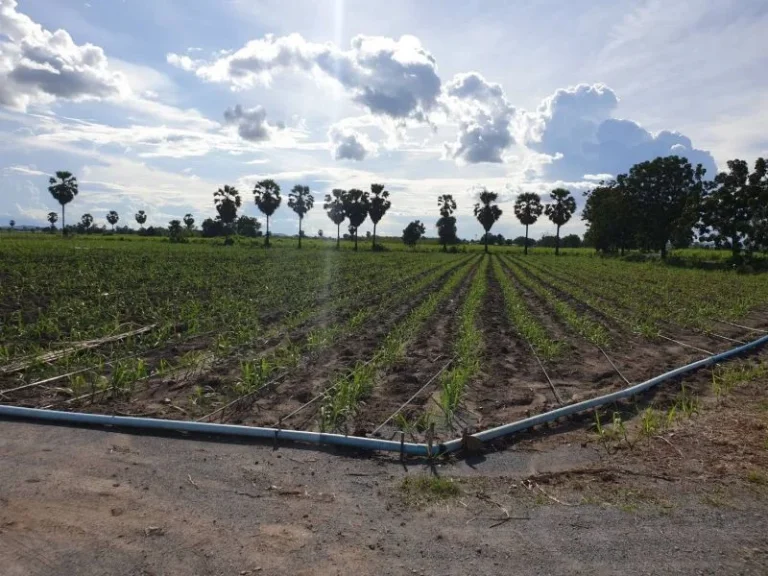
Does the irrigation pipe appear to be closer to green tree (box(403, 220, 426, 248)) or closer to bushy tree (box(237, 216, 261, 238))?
green tree (box(403, 220, 426, 248))

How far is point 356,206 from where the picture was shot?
8831 cm

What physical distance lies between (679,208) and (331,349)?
168ft

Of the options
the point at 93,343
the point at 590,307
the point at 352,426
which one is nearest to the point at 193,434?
the point at 352,426

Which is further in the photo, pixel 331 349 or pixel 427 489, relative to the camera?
pixel 331 349

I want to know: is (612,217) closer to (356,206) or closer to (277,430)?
(356,206)

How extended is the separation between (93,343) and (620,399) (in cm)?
849

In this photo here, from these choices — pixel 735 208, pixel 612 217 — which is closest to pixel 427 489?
pixel 735 208

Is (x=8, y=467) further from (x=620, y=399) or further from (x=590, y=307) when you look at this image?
(x=590, y=307)

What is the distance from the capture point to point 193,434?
5664mm

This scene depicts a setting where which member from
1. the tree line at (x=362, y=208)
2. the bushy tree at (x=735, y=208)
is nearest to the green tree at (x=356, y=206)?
the tree line at (x=362, y=208)

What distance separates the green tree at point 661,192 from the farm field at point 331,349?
35994 mm

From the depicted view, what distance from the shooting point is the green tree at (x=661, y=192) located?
2036 inches

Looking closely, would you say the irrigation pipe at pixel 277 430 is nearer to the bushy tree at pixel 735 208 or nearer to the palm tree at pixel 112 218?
the bushy tree at pixel 735 208

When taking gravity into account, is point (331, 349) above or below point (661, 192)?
below
